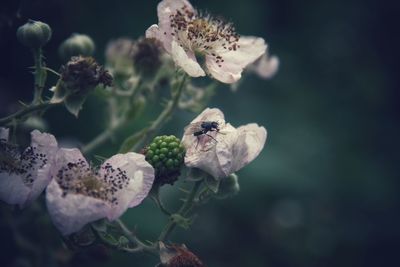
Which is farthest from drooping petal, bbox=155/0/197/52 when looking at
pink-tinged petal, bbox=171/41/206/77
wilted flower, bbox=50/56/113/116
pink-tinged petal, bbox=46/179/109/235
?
pink-tinged petal, bbox=46/179/109/235

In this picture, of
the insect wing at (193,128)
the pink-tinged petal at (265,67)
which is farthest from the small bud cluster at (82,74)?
the pink-tinged petal at (265,67)

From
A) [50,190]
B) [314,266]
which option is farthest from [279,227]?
[50,190]

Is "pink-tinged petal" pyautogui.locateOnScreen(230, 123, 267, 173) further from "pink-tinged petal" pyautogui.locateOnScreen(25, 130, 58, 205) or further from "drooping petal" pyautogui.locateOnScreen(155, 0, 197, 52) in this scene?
"pink-tinged petal" pyautogui.locateOnScreen(25, 130, 58, 205)

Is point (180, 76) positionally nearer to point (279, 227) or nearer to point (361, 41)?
point (279, 227)

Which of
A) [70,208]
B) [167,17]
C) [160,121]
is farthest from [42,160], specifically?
[167,17]

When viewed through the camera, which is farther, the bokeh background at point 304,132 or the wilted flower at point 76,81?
the bokeh background at point 304,132

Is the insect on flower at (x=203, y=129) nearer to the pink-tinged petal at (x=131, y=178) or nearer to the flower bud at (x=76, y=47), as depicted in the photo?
the pink-tinged petal at (x=131, y=178)
